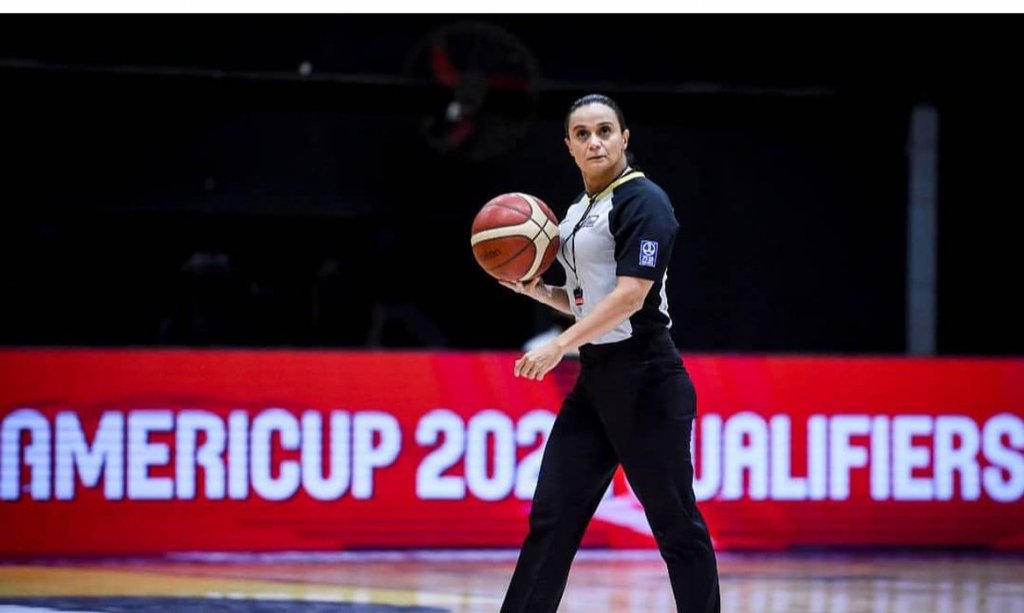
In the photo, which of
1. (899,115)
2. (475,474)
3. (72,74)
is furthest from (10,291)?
(899,115)

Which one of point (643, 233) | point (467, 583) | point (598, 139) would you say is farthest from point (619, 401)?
point (467, 583)

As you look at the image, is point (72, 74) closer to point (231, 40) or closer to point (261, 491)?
point (231, 40)

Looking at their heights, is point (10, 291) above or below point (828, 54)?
below

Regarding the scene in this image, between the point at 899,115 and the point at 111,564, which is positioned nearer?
the point at 111,564

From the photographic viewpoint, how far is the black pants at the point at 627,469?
4559 mm

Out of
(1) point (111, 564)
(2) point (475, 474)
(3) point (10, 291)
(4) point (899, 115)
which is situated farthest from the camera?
(4) point (899, 115)

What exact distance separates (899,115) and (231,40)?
5776 millimetres

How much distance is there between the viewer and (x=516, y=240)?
4785mm

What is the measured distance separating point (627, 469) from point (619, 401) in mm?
222

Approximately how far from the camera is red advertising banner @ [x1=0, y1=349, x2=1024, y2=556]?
8.14 metres

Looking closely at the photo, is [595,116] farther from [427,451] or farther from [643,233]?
[427,451]

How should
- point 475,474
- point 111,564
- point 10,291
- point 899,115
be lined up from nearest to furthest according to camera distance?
point 111,564
point 475,474
point 10,291
point 899,115

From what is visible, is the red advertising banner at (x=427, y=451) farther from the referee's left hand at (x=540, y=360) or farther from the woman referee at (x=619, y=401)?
the referee's left hand at (x=540, y=360)

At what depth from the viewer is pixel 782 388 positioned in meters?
8.67
